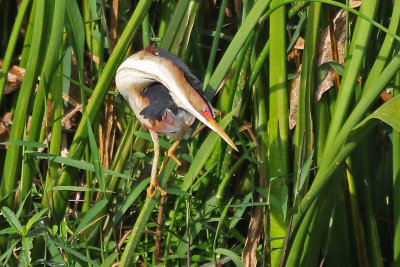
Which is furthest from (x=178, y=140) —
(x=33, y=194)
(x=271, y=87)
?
(x=33, y=194)

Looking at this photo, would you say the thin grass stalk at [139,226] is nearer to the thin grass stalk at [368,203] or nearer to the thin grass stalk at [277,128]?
the thin grass stalk at [277,128]

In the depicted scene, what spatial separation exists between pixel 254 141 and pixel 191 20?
28cm

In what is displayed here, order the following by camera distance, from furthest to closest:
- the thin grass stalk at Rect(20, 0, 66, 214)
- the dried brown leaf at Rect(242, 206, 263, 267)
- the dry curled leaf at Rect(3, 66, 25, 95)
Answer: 1. the dry curled leaf at Rect(3, 66, 25, 95)
2. the dried brown leaf at Rect(242, 206, 263, 267)
3. the thin grass stalk at Rect(20, 0, 66, 214)

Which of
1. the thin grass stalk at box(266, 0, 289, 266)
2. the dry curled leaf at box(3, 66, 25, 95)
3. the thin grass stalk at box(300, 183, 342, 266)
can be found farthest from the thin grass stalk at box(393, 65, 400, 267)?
the dry curled leaf at box(3, 66, 25, 95)

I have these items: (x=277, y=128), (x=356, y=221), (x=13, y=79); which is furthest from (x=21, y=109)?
(x=356, y=221)

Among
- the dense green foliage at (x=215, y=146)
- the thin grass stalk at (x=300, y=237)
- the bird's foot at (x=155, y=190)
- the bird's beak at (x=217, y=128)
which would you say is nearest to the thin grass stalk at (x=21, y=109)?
the dense green foliage at (x=215, y=146)

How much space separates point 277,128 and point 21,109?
0.52 meters

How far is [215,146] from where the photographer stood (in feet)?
4.80

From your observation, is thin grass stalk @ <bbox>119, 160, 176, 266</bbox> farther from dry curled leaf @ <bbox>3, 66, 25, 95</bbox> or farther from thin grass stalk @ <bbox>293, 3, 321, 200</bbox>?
dry curled leaf @ <bbox>3, 66, 25, 95</bbox>

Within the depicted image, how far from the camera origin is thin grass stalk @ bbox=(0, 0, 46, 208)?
1369 mm

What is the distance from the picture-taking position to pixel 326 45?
60.1 inches

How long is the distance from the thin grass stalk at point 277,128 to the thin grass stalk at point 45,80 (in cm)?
41

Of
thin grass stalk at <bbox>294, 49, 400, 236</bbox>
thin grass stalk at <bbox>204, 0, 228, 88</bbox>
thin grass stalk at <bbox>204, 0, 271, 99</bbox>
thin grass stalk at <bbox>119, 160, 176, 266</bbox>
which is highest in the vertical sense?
thin grass stalk at <bbox>204, 0, 228, 88</bbox>

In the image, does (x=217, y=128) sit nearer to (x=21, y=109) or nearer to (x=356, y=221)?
(x=21, y=109)
